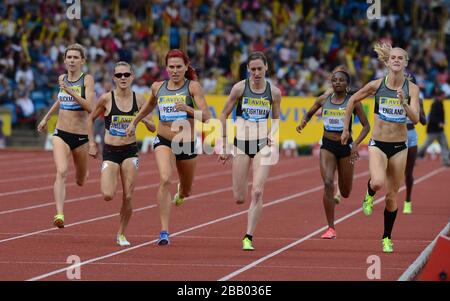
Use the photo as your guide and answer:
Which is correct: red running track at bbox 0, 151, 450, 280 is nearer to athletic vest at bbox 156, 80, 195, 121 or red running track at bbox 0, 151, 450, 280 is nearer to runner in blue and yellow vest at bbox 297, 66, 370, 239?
runner in blue and yellow vest at bbox 297, 66, 370, 239

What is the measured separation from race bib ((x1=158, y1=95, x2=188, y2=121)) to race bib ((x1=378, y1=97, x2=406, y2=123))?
2.13m

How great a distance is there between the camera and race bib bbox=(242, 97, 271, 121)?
14125 mm

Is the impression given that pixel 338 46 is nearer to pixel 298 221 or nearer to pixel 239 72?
pixel 239 72

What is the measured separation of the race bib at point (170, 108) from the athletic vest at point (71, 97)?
5.60 feet

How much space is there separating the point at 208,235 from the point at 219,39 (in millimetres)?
25147

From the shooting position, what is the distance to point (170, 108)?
14.1m

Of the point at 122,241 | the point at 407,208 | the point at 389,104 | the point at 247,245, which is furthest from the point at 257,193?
the point at 407,208

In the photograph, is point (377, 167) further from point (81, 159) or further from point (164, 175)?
point (81, 159)

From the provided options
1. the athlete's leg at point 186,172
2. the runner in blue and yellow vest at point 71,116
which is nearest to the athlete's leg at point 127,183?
the athlete's leg at point 186,172

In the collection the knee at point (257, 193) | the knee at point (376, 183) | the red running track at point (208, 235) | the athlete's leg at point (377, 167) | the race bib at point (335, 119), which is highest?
the race bib at point (335, 119)

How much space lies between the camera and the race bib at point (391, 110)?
13773 mm

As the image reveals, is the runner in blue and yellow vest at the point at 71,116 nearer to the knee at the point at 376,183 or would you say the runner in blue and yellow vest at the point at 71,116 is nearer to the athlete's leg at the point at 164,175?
the athlete's leg at the point at 164,175

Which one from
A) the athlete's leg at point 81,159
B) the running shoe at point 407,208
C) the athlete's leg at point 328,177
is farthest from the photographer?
the running shoe at point 407,208

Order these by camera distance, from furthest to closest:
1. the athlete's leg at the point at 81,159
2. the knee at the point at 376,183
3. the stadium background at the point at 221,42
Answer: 1. the stadium background at the point at 221,42
2. the athlete's leg at the point at 81,159
3. the knee at the point at 376,183
